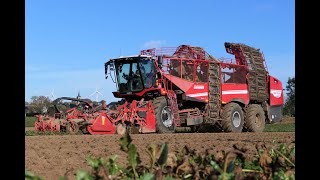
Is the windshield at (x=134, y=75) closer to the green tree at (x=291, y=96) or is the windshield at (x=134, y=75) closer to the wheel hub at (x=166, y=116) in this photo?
the wheel hub at (x=166, y=116)

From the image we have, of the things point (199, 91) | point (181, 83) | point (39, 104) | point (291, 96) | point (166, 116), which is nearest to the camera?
point (166, 116)

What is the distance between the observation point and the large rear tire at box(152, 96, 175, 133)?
1599 centimetres

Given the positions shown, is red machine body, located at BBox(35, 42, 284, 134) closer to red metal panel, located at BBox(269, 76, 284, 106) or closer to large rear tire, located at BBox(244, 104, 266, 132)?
large rear tire, located at BBox(244, 104, 266, 132)

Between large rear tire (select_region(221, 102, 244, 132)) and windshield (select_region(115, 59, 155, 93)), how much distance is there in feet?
13.1

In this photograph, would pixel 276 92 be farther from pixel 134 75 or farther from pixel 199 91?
pixel 134 75

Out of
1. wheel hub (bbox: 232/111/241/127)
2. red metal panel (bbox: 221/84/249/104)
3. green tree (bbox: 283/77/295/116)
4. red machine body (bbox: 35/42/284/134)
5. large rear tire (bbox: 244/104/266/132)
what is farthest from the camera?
large rear tire (bbox: 244/104/266/132)

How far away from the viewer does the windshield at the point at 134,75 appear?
16438 millimetres

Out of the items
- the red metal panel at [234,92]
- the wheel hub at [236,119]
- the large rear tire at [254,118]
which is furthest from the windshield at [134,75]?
the large rear tire at [254,118]

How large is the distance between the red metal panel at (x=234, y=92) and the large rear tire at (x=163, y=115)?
3320 mm

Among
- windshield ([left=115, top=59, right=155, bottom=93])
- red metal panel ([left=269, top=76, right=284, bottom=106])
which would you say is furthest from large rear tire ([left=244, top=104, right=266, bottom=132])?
windshield ([left=115, top=59, right=155, bottom=93])

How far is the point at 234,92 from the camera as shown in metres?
19.6

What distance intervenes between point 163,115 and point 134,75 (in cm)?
185

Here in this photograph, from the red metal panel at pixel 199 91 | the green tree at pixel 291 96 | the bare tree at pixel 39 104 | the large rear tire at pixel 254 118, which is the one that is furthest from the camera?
the bare tree at pixel 39 104

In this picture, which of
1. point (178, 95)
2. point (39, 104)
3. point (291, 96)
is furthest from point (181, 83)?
point (39, 104)
